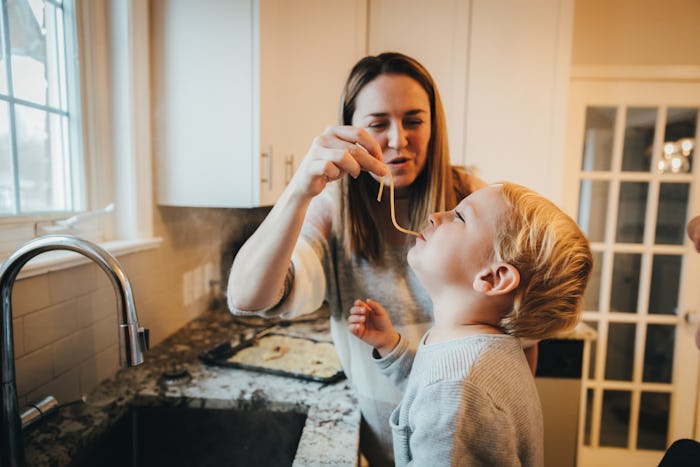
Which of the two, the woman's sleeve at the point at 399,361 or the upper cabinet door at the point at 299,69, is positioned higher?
the upper cabinet door at the point at 299,69

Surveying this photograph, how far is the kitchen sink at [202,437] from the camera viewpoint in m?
0.72

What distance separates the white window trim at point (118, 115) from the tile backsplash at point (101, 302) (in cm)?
8

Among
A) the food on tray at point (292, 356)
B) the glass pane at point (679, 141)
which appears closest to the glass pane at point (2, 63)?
the food on tray at point (292, 356)

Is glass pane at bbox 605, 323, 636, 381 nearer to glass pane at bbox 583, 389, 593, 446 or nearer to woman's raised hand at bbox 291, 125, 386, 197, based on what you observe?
glass pane at bbox 583, 389, 593, 446

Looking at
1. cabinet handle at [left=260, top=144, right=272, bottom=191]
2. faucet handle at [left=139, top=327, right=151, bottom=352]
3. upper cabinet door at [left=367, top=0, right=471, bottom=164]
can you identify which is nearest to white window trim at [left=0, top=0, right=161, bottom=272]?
cabinet handle at [left=260, top=144, right=272, bottom=191]

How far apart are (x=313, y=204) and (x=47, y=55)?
0.57m

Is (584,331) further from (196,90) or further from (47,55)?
(47,55)

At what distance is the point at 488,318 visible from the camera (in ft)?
1.61

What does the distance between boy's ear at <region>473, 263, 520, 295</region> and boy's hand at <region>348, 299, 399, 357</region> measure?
6.9 inches

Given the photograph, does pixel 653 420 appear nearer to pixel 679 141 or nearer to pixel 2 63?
pixel 679 141

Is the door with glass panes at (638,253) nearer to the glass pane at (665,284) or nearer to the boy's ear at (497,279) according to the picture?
the glass pane at (665,284)

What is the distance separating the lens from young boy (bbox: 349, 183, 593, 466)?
41 cm

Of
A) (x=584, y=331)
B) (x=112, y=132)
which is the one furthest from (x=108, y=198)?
(x=584, y=331)

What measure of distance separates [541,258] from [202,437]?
0.72m
